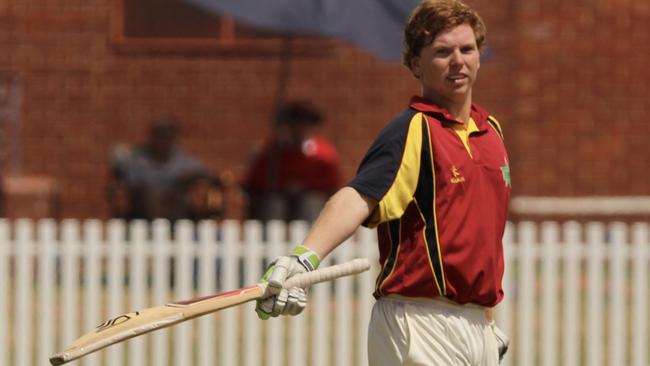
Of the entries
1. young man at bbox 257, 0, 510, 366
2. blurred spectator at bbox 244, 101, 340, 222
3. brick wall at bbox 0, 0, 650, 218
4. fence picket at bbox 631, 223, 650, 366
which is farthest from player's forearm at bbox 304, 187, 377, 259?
brick wall at bbox 0, 0, 650, 218

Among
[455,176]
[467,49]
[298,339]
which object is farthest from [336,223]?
[298,339]

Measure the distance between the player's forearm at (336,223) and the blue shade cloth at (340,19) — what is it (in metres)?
6.66

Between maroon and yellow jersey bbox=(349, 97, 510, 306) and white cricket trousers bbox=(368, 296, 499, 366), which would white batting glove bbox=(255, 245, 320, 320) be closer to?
maroon and yellow jersey bbox=(349, 97, 510, 306)

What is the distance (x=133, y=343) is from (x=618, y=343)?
2811 mm

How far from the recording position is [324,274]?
4586mm

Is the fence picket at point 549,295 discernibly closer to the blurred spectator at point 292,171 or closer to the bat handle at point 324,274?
the blurred spectator at point 292,171

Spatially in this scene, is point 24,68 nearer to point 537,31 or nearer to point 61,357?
point 537,31

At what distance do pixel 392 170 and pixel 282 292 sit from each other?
1.61 feet

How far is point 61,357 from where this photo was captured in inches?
175

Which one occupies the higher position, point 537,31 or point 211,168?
point 537,31

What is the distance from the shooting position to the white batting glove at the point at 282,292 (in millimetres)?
4395

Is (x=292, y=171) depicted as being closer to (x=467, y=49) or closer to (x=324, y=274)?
(x=467, y=49)

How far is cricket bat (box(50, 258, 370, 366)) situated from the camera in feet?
14.6

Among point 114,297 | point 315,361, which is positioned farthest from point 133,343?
point 315,361
